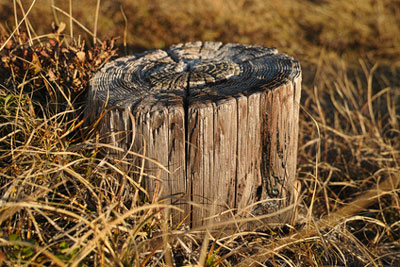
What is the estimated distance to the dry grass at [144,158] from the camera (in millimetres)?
1751

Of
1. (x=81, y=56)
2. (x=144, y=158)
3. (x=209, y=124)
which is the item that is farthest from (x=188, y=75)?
(x=81, y=56)

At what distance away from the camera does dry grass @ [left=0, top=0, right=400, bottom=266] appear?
1.75m

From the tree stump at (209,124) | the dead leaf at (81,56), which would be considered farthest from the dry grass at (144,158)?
the tree stump at (209,124)

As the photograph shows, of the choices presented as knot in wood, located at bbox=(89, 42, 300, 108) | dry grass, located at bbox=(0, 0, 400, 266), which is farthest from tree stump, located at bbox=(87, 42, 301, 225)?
dry grass, located at bbox=(0, 0, 400, 266)

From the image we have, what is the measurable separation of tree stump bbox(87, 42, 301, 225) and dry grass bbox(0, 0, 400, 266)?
0.14 m

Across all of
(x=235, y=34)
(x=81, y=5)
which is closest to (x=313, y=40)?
(x=235, y=34)

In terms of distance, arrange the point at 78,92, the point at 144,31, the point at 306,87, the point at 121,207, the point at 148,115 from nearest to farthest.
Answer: the point at 148,115 < the point at 121,207 < the point at 78,92 < the point at 306,87 < the point at 144,31

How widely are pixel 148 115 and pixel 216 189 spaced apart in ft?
1.72

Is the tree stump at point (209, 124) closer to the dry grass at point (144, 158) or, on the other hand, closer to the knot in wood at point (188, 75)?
the knot in wood at point (188, 75)

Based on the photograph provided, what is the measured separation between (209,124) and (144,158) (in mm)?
337

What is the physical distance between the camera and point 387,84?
4457 millimetres

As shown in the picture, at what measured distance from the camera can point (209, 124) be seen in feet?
6.27

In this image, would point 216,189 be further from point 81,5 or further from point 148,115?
point 81,5

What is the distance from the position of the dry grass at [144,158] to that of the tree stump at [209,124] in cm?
14
